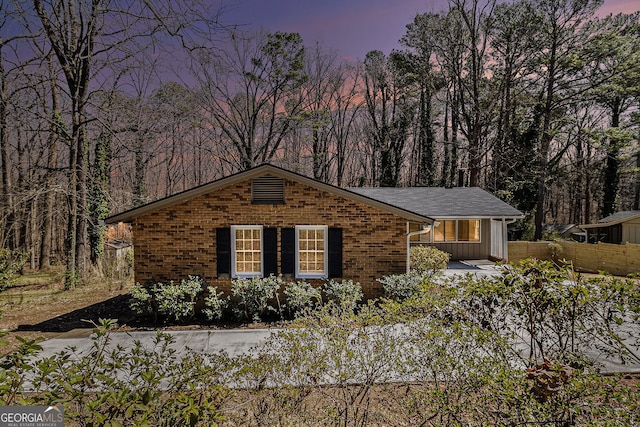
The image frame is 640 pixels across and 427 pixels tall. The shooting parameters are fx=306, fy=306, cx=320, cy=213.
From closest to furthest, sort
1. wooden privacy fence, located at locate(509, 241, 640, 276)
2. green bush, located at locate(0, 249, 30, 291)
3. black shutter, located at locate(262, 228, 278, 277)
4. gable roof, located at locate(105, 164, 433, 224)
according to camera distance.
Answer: gable roof, located at locate(105, 164, 433, 224) → black shutter, located at locate(262, 228, 278, 277) → green bush, located at locate(0, 249, 30, 291) → wooden privacy fence, located at locate(509, 241, 640, 276)

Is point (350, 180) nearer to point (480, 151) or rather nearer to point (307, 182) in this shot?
point (480, 151)

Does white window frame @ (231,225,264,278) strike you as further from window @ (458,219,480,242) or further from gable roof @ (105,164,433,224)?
window @ (458,219,480,242)

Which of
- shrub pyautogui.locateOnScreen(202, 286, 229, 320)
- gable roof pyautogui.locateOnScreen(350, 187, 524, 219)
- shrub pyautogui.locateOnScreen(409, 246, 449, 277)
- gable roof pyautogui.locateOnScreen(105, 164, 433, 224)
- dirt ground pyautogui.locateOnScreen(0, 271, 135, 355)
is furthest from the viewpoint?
gable roof pyautogui.locateOnScreen(350, 187, 524, 219)

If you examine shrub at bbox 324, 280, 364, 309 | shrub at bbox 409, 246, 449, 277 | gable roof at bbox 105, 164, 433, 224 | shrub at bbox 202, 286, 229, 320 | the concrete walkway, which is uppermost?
gable roof at bbox 105, 164, 433, 224

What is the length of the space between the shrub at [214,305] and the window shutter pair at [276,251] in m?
0.65

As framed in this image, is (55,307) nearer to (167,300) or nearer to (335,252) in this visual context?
(167,300)

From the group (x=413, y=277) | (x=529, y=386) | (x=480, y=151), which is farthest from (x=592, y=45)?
(x=529, y=386)

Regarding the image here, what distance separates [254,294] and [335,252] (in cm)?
Answer: 261

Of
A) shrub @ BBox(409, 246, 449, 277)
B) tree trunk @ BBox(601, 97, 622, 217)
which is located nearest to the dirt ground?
shrub @ BBox(409, 246, 449, 277)

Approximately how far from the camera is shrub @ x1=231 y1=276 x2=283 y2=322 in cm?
830

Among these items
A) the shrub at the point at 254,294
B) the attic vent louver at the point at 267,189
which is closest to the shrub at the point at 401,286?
the shrub at the point at 254,294

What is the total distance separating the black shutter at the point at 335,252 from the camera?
29.9 ft

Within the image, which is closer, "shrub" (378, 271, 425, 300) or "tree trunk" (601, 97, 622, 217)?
"shrub" (378, 271, 425, 300)

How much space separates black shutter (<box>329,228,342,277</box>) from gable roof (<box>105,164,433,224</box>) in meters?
1.15
